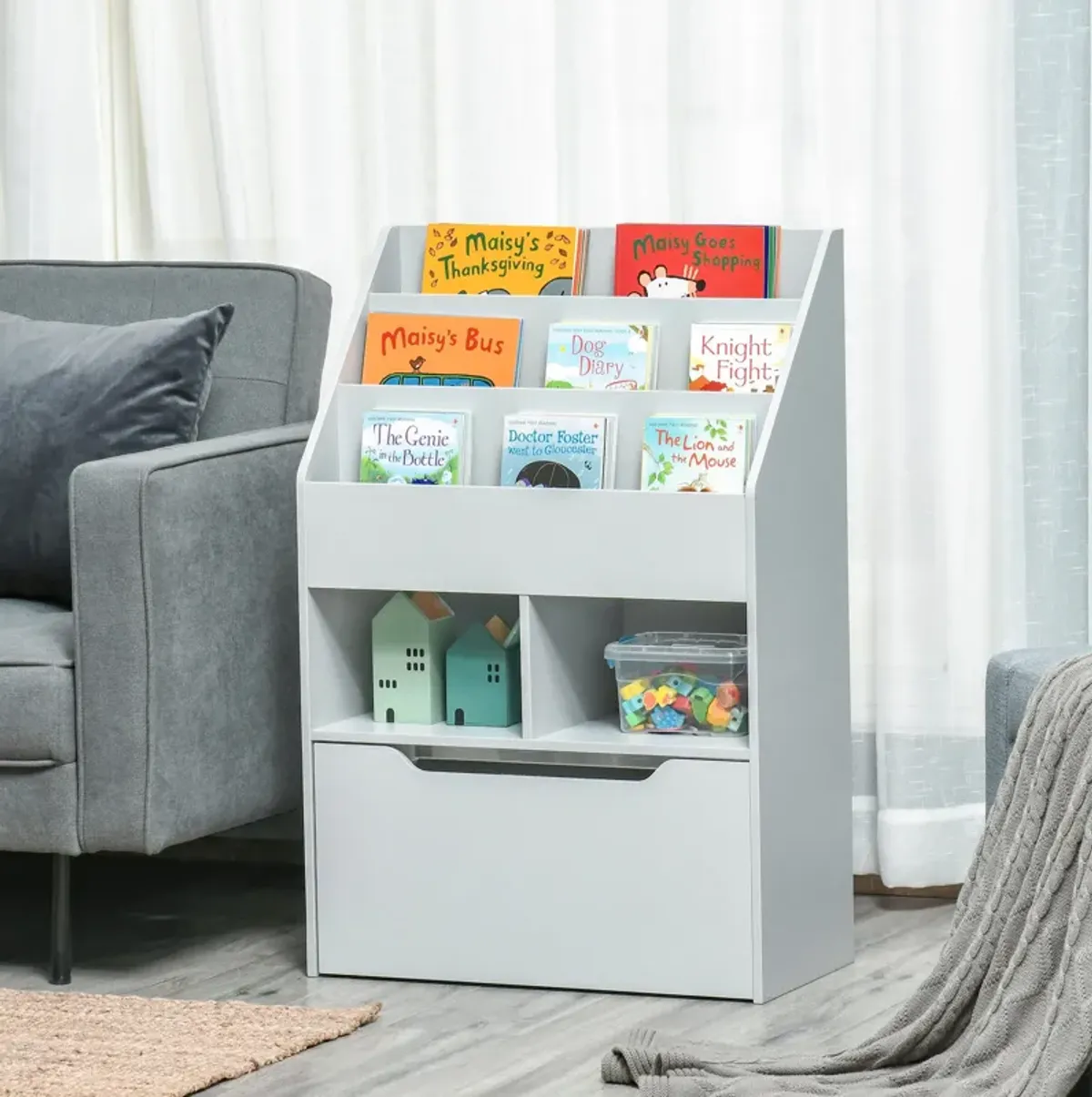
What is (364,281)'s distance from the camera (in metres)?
2.36

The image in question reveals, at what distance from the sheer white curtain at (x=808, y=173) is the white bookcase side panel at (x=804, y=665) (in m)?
0.26

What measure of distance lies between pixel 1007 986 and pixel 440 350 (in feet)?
3.15

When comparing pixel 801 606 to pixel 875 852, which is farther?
pixel 875 852

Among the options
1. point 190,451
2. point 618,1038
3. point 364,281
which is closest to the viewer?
point 618,1038

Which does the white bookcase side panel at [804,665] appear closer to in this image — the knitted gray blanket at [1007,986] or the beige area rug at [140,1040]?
the knitted gray blanket at [1007,986]

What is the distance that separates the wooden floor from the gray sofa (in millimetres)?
164

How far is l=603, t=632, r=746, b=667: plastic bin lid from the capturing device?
2.14 m

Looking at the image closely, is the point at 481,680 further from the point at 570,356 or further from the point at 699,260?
the point at 699,260

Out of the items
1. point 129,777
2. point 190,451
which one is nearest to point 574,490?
point 190,451

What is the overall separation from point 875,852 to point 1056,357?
0.65 meters

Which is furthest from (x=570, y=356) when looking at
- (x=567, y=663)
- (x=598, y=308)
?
(x=567, y=663)

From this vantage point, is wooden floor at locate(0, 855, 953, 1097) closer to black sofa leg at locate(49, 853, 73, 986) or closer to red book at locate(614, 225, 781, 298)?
black sofa leg at locate(49, 853, 73, 986)

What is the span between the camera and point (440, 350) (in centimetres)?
229

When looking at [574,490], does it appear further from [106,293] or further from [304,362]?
[106,293]
